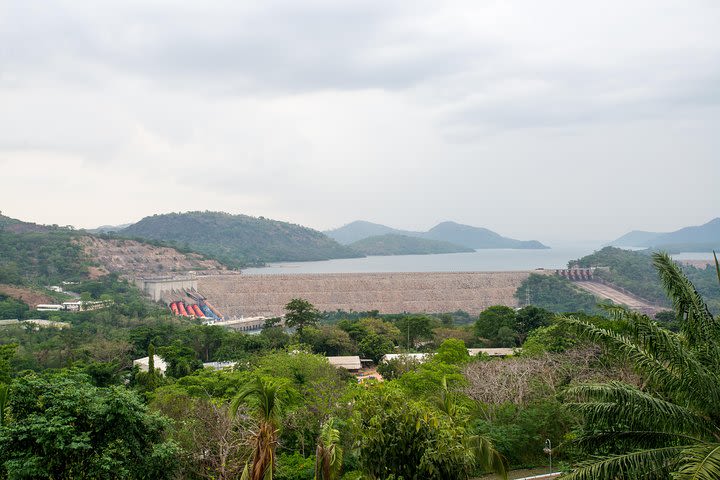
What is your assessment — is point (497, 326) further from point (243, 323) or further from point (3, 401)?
point (3, 401)

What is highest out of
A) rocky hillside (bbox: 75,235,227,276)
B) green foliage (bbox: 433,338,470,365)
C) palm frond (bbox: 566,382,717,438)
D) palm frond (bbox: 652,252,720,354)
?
rocky hillside (bbox: 75,235,227,276)

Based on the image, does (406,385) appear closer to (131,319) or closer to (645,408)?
(645,408)

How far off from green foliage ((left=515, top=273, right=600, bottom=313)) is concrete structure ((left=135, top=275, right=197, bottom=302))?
42.8 meters

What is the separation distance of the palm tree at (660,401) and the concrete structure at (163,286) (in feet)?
233

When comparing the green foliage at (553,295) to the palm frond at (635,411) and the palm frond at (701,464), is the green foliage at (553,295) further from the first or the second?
the palm frond at (701,464)

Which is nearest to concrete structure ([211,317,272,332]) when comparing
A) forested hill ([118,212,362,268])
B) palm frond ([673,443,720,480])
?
palm frond ([673,443,720,480])

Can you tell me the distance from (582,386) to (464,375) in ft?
37.0

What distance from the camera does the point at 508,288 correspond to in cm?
7444

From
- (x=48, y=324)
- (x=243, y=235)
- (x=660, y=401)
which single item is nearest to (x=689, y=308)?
(x=660, y=401)

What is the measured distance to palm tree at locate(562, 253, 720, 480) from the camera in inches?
240

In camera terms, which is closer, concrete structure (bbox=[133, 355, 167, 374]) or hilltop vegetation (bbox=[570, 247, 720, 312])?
concrete structure (bbox=[133, 355, 167, 374])

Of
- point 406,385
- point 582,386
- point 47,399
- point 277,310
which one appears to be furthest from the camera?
point 277,310

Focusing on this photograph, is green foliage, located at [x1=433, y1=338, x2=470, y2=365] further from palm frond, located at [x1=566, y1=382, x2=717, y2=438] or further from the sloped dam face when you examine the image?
the sloped dam face

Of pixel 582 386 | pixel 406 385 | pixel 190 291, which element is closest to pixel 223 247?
pixel 190 291
